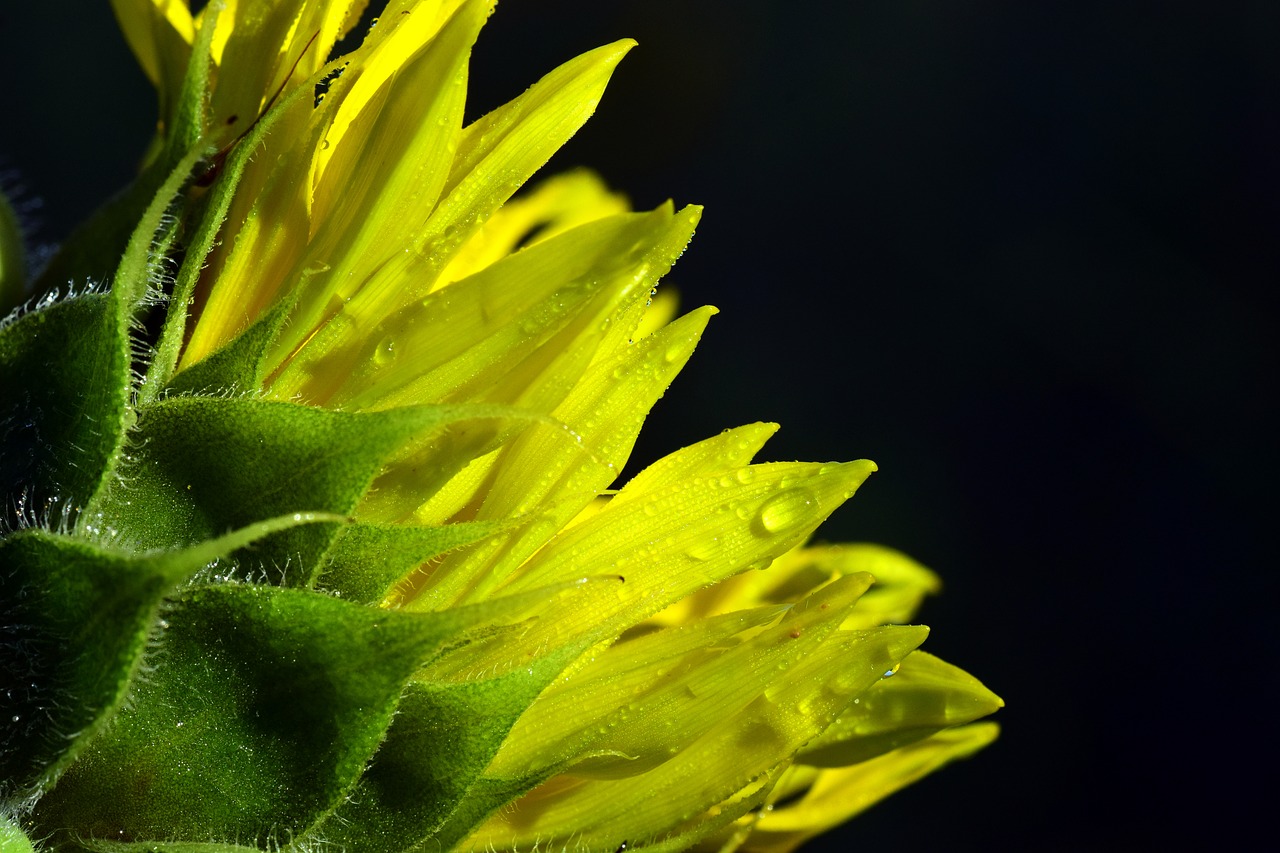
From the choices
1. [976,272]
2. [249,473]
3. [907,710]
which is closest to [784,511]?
[907,710]

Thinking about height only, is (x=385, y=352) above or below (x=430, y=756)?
above

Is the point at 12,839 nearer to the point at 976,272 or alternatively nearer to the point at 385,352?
the point at 385,352

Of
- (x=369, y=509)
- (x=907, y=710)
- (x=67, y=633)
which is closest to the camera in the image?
(x=67, y=633)

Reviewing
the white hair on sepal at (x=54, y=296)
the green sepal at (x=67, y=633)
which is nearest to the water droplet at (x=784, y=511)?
the green sepal at (x=67, y=633)

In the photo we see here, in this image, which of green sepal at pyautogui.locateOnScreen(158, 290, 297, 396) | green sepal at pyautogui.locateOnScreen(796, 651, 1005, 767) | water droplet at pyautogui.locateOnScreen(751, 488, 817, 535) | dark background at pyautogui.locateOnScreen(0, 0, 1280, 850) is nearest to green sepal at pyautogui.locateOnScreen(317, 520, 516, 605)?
green sepal at pyautogui.locateOnScreen(158, 290, 297, 396)

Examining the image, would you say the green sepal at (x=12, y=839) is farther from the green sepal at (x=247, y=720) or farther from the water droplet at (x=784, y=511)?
the water droplet at (x=784, y=511)

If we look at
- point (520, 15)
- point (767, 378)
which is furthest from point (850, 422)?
point (520, 15)

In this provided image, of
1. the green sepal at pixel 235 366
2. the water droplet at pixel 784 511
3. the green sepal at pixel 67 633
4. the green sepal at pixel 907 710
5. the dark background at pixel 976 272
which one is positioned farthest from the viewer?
the dark background at pixel 976 272

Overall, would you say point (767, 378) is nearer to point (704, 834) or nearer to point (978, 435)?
point (978, 435)
